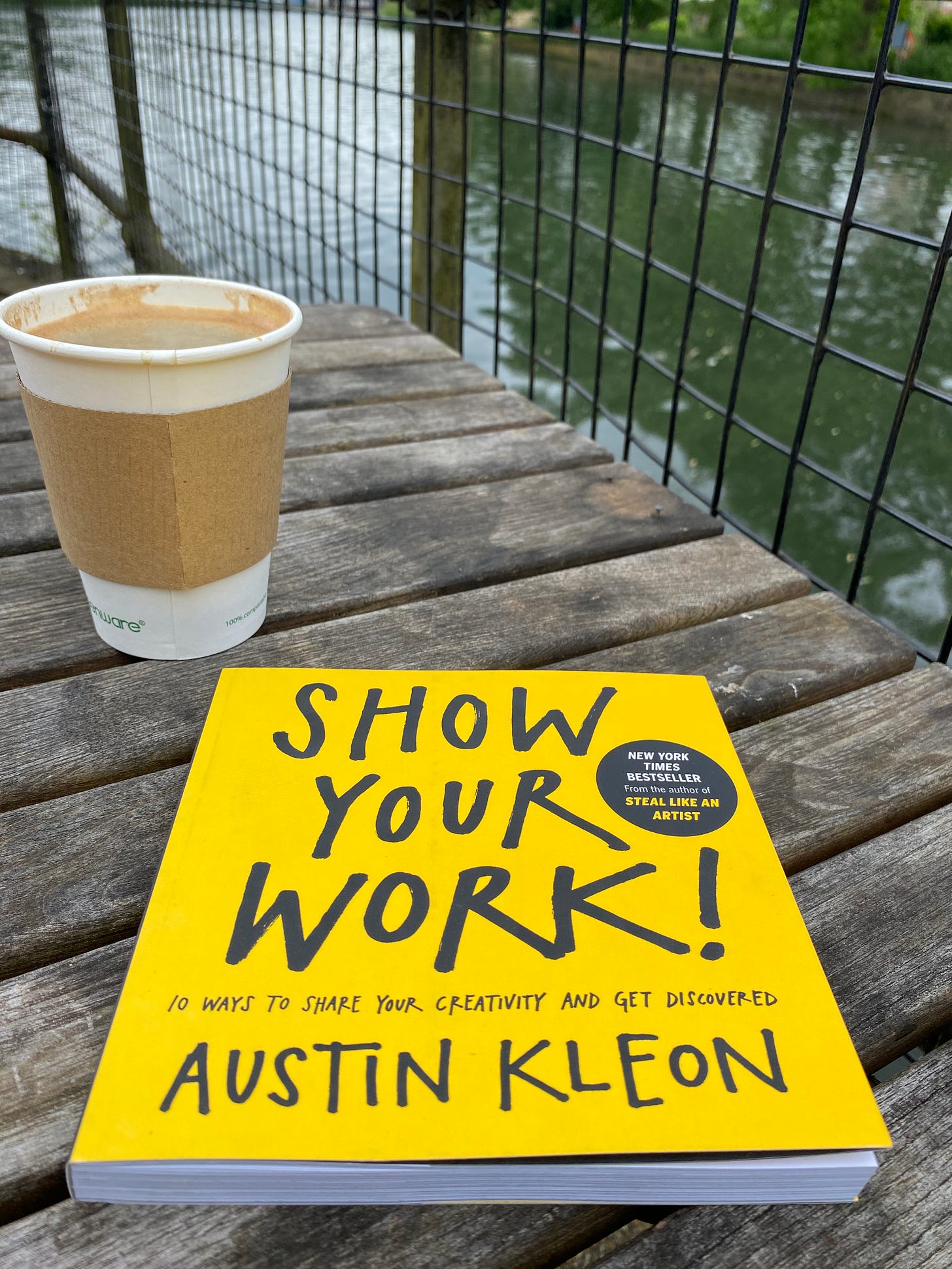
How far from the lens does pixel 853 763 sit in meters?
0.56

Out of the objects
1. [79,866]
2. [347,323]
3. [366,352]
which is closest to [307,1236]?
[79,866]

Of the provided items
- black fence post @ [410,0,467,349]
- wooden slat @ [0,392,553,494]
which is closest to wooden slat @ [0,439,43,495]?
wooden slat @ [0,392,553,494]

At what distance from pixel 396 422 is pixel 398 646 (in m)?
0.43

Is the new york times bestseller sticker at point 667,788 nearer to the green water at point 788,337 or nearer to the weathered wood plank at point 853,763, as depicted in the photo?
the weathered wood plank at point 853,763

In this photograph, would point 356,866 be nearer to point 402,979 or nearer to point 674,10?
point 402,979

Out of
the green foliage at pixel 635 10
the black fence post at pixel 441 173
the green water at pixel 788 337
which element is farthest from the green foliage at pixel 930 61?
the black fence post at pixel 441 173

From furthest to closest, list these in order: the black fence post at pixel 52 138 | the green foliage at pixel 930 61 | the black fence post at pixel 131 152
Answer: the green foliage at pixel 930 61, the black fence post at pixel 52 138, the black fence post at pixel 131 152

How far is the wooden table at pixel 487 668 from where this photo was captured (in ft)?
1.09

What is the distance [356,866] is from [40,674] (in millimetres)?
315

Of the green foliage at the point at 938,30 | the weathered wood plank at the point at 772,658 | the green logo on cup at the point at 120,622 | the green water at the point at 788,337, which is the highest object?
the green foliage at the point at 938,30

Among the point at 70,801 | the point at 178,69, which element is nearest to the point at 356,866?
the point at 70,801

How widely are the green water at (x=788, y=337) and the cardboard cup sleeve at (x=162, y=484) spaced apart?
5.89 ft

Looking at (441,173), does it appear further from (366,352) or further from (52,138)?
(52,138)

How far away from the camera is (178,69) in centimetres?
252
